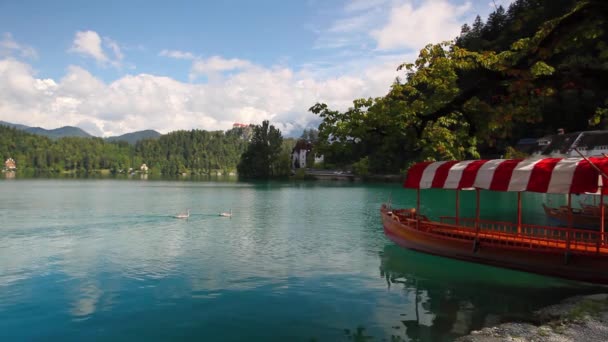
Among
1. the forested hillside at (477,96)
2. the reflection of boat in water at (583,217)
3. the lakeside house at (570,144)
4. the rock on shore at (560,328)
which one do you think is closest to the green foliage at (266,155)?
the lakeside house at (570,144)

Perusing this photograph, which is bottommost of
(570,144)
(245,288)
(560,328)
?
(245,288)

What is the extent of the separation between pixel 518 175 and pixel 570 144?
2787 inches

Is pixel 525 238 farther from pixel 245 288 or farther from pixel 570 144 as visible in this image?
pixel 570 144

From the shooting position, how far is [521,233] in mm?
21516

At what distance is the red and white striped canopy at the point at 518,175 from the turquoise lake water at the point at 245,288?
4667 mm

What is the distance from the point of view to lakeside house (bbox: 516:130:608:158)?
7550cm

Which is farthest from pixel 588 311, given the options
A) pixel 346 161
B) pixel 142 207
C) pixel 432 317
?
pixel 346 161

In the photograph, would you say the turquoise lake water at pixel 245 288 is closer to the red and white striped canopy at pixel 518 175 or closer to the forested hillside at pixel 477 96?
the red and white striped canopy at pixel 518 175

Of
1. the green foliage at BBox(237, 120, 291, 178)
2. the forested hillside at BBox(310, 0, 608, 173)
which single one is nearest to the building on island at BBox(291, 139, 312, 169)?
the green foliage at BBox(237, 120, 291, 178)

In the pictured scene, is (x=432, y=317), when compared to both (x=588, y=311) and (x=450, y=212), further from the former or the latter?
(x=450, y=212)

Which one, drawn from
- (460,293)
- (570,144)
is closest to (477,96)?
(460,293)

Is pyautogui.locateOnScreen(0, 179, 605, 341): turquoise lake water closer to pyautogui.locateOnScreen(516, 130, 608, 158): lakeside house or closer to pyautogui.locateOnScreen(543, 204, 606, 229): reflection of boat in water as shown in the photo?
pyautogui.locateOnScreen(543, 204, 606, 229): reflection of boat in water

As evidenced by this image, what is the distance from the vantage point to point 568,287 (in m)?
19.6

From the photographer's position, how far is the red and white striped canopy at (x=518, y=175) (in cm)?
1808
